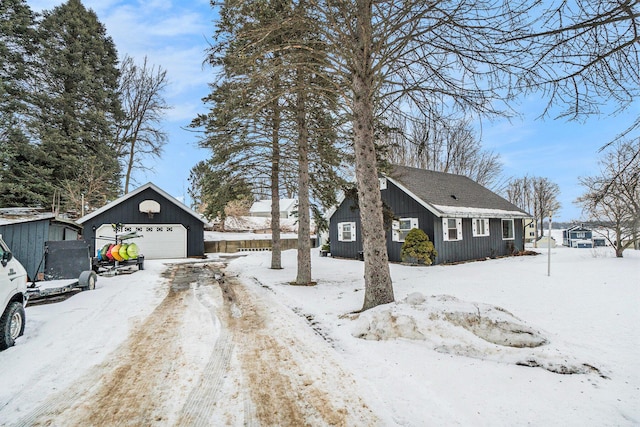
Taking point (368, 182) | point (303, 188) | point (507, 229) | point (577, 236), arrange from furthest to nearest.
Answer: point (577, 236), point (507, 229), point (303, 188), point (368, 182)

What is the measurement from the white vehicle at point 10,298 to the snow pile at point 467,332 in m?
4.93

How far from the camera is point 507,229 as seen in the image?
63.6ft

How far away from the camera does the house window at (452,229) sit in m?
15.4

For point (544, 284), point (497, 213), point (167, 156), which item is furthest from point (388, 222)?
point (167, 156)

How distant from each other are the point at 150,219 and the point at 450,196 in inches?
772

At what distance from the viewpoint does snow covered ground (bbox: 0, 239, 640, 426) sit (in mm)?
2672

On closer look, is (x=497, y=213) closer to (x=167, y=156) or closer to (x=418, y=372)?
(x=418, y=372)

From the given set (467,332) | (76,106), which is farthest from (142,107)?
(467,332)

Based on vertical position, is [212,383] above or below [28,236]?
below

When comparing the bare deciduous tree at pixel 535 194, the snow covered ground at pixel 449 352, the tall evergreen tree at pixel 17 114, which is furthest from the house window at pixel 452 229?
the bare deciduous tree at pixel 535 194

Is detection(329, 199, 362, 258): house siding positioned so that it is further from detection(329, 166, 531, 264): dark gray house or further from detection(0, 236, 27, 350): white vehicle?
detection(0, 236, 27, 350): white vehicle

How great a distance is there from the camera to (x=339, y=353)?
399 centimetres

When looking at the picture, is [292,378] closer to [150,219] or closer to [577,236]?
[150,219]

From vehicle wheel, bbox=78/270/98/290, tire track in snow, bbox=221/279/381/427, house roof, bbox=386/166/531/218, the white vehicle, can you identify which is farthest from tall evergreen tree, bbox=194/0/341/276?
house roof, bbox=386/166/531/218
